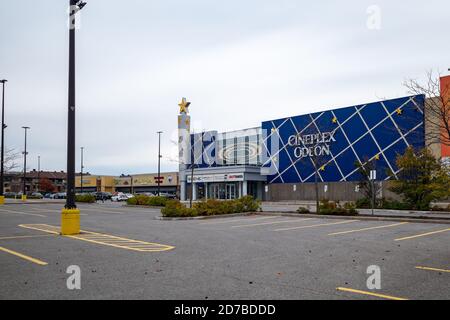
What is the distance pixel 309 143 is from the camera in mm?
51531

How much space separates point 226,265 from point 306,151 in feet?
148

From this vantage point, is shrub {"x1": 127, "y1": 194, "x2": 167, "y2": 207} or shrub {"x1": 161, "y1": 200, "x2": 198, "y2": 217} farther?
shrub {"x1": 127, "y1": 194, "x2": 167, "y2": 207}

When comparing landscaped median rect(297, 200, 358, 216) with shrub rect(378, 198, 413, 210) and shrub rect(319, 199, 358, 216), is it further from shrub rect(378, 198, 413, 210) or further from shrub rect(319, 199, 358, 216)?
shrub rect(378, 198, 413, 210)

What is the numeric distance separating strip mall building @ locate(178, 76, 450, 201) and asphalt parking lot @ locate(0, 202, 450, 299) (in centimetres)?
2392

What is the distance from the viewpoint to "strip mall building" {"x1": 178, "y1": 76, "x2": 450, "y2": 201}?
4350 centimetres

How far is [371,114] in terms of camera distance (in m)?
46.4

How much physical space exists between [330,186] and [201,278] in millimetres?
43307

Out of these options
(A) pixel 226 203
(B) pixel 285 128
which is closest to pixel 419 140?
(B) pixel 285 128

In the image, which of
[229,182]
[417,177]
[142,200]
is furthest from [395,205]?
[229,182]

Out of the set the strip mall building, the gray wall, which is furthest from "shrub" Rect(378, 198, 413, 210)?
the gray wall

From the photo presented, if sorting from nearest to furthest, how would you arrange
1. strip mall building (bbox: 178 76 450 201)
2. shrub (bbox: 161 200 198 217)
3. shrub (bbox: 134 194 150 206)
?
1. shrub (bbox: 161 200 198 217)
2. shrub (bbox: 134 194 150 206)
3. strip mall building (bbox: 178 76 450 201)

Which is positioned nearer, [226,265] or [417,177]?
[226,265]

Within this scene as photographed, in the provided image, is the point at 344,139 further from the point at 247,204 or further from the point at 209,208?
the point at 209,208

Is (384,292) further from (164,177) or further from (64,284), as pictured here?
(164,177)
